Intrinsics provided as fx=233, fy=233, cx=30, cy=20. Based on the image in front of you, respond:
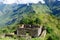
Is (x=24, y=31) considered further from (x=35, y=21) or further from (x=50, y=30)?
(x=35, y=21)

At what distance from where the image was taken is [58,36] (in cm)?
2631

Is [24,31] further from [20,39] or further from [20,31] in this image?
[20,39]

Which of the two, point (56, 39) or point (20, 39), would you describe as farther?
point (56, 39)

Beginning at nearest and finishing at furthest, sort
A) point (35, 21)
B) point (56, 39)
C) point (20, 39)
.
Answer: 1. point (20, 39)
2. point (56, 39)
3. point (35, 21)

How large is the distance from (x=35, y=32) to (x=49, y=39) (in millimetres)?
3981

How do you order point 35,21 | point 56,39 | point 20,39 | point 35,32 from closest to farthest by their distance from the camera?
point 20,39 → point 56,39 → point 35,32 → point 35,21

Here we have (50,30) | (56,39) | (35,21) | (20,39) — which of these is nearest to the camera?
(20,39)

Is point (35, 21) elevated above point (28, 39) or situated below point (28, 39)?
below

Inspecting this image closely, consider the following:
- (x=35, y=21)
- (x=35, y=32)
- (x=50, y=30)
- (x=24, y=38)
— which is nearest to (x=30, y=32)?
(x=35, y=32)

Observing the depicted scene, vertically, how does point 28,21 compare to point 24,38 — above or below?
below

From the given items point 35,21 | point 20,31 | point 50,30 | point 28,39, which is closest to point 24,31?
point 20,31

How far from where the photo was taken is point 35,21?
43.0m

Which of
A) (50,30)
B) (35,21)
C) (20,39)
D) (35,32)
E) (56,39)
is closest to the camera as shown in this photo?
(20,39)

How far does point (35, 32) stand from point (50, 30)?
4.49 meters
